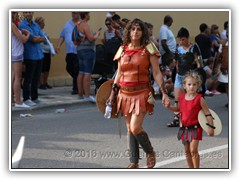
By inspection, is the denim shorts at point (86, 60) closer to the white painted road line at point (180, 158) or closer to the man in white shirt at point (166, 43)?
the man in white shirt at point (166, 43)

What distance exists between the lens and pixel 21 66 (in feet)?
44.3

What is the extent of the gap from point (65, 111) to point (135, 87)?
18.6 feet

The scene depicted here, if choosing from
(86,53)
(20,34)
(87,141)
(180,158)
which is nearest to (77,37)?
(86,53)

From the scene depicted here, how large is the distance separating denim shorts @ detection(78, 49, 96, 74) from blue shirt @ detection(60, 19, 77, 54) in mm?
1256

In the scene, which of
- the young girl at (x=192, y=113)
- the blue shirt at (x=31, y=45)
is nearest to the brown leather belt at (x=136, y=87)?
the young girl at (x=192, y=113)

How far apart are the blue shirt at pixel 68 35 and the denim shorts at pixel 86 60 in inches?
49.5

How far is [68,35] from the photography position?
15820 millimetres

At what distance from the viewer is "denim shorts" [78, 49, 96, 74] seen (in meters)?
14.5

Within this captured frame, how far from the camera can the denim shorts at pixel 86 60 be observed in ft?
47.5

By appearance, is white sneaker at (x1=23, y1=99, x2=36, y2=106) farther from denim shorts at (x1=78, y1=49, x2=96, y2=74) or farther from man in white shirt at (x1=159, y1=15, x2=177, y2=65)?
man in white shirt at (x1=159, y1=15, x2=177, y2=65)

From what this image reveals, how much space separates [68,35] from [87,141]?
5330mm

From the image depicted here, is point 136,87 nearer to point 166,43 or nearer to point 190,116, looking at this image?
point 190,116

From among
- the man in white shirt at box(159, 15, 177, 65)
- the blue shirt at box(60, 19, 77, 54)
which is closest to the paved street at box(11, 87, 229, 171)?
the blue shirt at box(60, 19, 77, 54)
